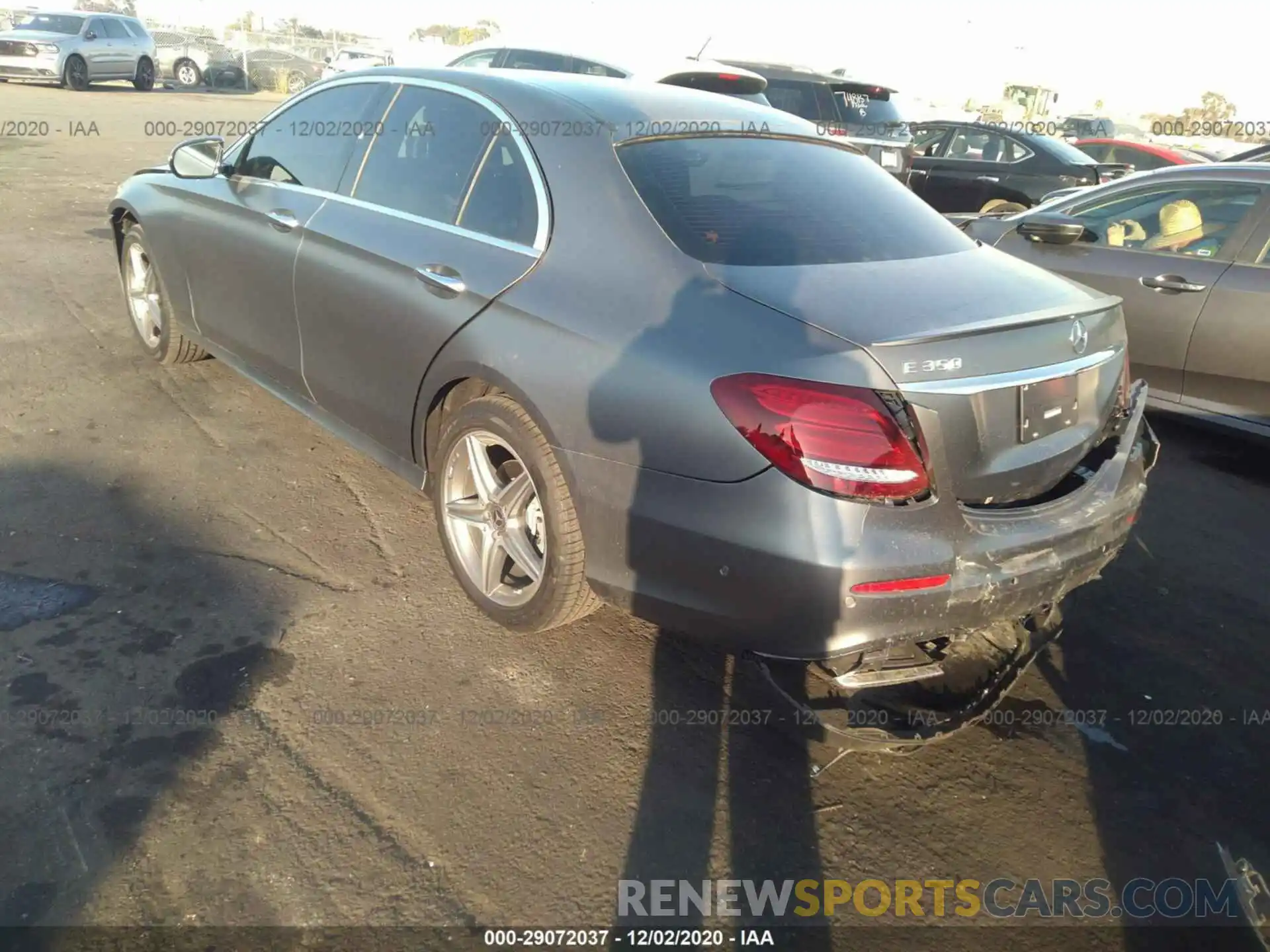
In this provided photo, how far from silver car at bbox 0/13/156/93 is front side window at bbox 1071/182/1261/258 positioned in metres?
23.9

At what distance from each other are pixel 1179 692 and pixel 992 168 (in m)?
9.65

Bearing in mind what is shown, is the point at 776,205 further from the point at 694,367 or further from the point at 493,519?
the point at 493,519

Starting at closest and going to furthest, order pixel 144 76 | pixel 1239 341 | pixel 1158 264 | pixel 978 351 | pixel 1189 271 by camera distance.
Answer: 1. pixel 978 351
2. pixel 1239 341
3. pixel 1189 271
4. pixel 1158 264
5. pixel 144 76

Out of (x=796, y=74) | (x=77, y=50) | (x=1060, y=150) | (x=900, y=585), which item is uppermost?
(x=796, y=74)

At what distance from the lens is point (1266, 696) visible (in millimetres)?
3129

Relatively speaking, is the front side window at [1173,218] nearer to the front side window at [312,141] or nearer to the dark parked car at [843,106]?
the front side window at [312,141]

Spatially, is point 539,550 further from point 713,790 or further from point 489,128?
point 489,128

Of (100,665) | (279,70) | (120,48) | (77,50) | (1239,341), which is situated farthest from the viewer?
(279,70)

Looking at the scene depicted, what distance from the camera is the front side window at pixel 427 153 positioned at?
130 inches

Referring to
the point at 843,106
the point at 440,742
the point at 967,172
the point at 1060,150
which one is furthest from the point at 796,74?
the point at 440,742

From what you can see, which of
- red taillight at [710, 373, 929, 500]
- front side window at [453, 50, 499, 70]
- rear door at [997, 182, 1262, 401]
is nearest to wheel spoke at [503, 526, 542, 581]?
red taillight at [710, 373, 929, 500]

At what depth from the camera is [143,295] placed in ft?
17.5

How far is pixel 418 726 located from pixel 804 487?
4.30 feet

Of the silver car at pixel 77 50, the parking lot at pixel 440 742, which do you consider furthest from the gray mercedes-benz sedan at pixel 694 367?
the silver car at pixel 77 50
